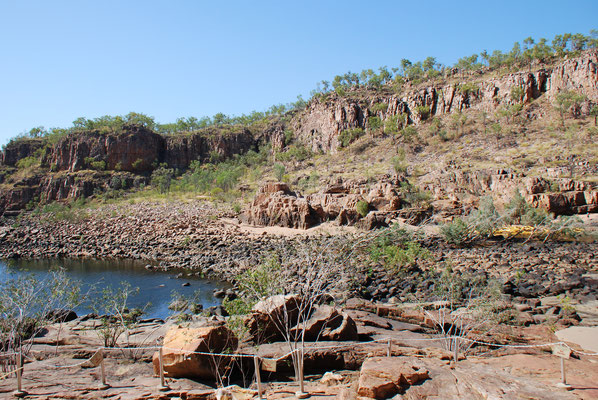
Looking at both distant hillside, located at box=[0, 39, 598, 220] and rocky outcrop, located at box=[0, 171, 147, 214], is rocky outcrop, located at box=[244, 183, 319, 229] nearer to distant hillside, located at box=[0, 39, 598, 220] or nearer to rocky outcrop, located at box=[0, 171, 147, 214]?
distant hillside, located at box=[0, 39, 598, 220]

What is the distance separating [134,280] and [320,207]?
15111 mm

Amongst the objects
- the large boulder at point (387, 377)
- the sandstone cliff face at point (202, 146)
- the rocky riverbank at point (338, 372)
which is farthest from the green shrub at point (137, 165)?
the large boulder at point (387, 377)

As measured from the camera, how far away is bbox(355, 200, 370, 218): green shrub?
93.6 ft

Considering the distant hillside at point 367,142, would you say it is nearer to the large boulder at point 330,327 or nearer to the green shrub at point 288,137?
the green shrub at point 288,137

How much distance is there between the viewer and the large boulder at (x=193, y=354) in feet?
21.1

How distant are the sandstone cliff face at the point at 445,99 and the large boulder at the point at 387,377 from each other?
175ft

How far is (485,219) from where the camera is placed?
72.6 feet

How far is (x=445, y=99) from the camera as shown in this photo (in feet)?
194

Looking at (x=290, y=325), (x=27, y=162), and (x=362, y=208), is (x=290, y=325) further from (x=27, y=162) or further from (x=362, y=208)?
(x=27, y=162)

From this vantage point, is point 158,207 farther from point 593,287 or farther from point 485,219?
point 593,287

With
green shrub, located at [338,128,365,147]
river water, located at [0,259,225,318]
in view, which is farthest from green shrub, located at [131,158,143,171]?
river water, located at [0,259,225,318]

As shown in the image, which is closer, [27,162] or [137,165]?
[27,162]

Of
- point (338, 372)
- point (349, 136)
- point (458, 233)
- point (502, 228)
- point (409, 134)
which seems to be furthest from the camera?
point (349, 136)

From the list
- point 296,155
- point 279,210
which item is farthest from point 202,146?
point 279,210
